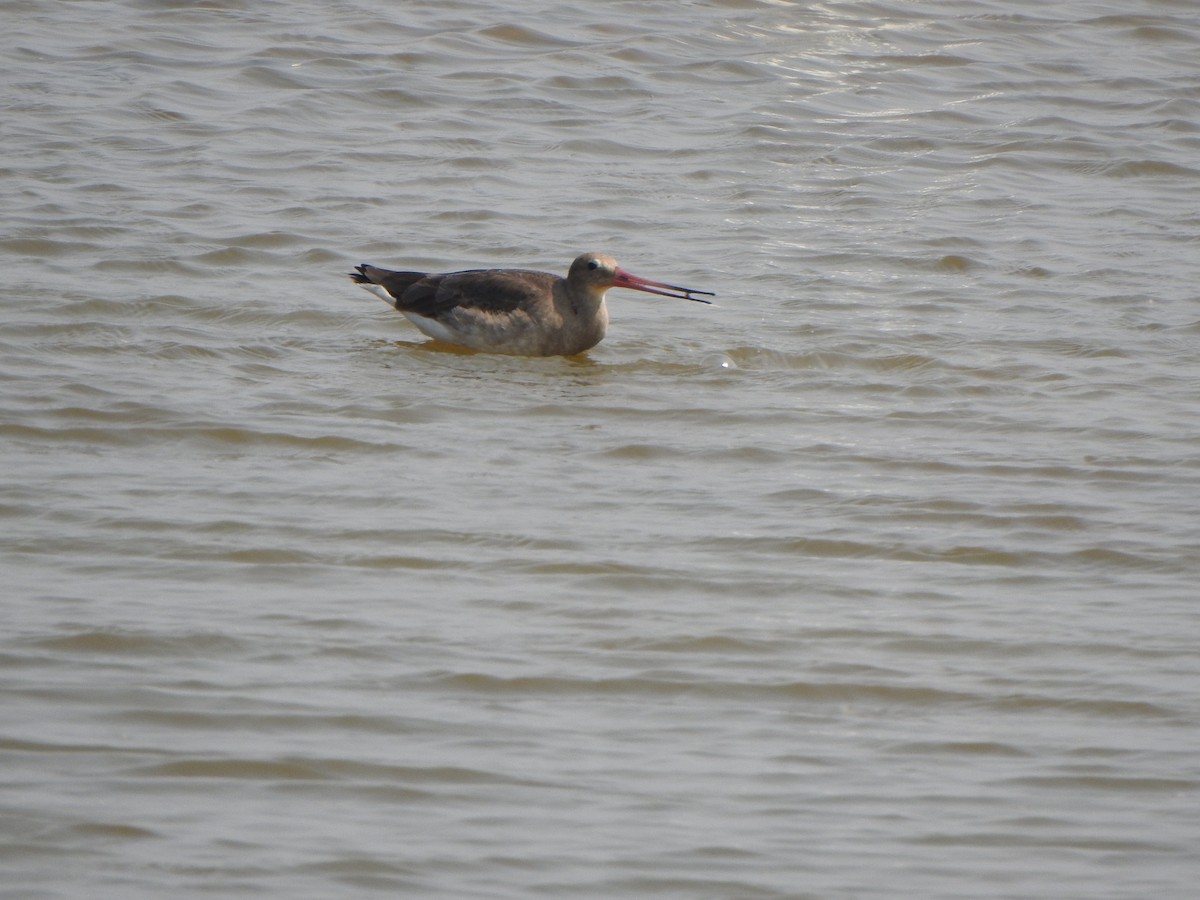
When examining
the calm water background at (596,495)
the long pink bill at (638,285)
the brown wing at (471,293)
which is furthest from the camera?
the long pink bill at (638,285)

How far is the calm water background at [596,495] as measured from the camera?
4.58m

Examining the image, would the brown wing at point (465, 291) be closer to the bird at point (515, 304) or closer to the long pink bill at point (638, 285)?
the bird at point (515, 304)

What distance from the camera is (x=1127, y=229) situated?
39.5 ft

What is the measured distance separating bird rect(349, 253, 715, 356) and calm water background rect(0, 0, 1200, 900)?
17 centimetres

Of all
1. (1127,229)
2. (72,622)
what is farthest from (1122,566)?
(1127,229)

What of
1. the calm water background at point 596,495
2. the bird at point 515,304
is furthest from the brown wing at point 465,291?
the calm water background at point 596,495

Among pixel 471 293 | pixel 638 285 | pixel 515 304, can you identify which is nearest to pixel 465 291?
pixel 471 293

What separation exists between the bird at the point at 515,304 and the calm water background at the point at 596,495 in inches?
6.9

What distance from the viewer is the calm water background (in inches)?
180

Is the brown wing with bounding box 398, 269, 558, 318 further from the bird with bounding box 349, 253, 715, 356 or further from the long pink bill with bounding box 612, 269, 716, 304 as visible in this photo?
the long pink bill with bounding box 612, 269, 716, 304

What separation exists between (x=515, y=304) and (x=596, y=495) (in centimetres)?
284

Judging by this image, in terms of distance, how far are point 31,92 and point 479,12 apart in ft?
15.9

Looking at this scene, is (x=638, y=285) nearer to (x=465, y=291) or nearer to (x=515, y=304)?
(x=515, y=304)

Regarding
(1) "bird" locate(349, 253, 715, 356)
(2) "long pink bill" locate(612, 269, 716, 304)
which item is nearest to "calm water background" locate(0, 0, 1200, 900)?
(1) "bird" locate(349, 253, 715, 356)
